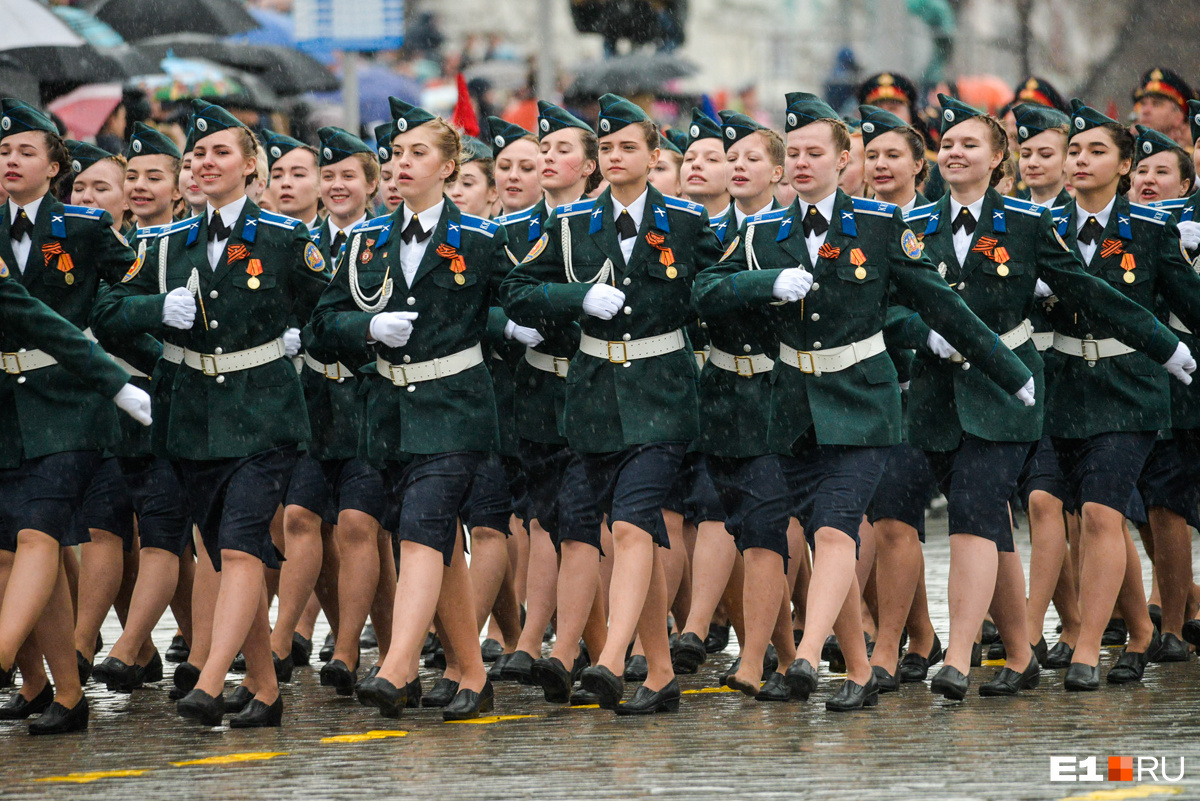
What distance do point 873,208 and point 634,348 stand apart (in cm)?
98

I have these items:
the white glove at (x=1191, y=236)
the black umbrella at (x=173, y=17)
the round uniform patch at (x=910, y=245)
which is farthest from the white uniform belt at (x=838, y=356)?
the black umbrella at (x=173, y=17)

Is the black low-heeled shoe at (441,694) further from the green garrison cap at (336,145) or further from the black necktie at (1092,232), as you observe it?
the black necktie at (1092,232)

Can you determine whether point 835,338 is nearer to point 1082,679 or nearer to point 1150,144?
point 1082,679

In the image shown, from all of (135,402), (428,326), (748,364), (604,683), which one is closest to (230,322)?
(135,402)

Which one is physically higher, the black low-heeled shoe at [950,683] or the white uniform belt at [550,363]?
the white uniform belt at [550,363]

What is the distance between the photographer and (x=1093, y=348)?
855 cm

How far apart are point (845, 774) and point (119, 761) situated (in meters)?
2.30

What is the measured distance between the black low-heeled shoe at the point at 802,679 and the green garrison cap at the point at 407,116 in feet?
7.66

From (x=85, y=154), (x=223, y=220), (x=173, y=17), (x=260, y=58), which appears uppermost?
(x=173, y=17)

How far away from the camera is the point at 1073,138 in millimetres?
8695

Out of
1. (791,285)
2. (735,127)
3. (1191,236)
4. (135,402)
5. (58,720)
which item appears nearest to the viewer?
(135,402)

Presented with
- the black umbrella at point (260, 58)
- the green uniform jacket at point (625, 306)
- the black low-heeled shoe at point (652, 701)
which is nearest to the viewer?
the black low-heeled shoe at point (652, 701)

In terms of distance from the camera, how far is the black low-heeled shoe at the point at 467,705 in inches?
297

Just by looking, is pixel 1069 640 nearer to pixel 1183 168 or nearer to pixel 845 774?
pixel 1183 168
